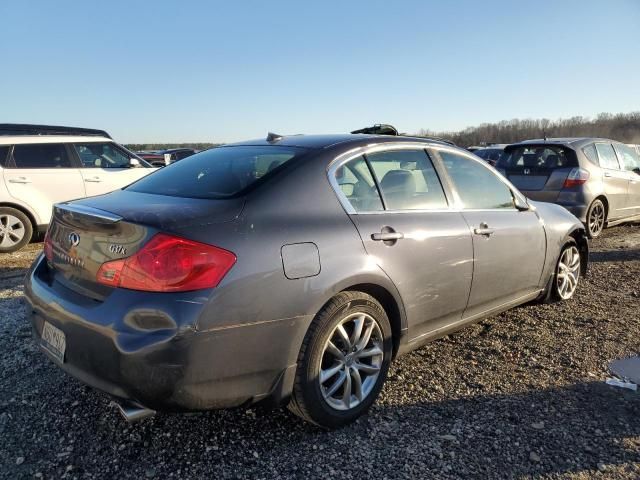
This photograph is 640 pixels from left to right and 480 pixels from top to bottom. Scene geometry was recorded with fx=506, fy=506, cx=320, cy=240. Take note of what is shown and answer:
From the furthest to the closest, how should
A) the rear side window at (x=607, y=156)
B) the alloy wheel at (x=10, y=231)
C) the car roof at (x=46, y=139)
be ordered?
the rear side window at (x=607, y=156), the car roof at (x=46, y=139), the alloy wheel at (x=10, y=231)

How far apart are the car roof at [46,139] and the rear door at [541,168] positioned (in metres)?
7.01

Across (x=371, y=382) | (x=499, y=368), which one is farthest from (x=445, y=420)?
(x=499, y=368)

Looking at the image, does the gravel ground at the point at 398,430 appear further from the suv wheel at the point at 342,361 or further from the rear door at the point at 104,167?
the rear door at the point at 104,167

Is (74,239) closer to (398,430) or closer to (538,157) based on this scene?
(398,430)

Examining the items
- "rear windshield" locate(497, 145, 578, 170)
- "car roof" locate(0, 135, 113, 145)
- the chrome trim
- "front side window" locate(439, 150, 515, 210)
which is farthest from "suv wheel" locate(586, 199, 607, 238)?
"car roof" locate(0, 135, 113, 145)

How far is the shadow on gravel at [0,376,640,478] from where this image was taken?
7.95 ft

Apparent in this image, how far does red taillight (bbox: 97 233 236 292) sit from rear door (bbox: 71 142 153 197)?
674 cm

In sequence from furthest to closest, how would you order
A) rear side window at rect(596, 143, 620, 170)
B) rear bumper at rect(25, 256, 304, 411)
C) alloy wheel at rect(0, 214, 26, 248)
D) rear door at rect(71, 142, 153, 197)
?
1. rear side window at rect(596, 143, 620, 170)
2. rear door at rect(71, 142, 153, 197)
3. alloy wheel at rect(0, 214, 26, 248)
4. rear bumper at rect(25, 256, 304, 411)

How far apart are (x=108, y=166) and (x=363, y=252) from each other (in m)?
7.20

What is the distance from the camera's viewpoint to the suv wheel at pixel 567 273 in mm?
4738

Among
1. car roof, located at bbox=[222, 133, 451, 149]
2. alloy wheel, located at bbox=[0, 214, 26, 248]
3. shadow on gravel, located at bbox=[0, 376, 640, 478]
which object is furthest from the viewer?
alloy wheel, located at bbox=[0, 214, 26, 248]

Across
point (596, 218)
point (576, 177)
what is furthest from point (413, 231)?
point (596, 218)

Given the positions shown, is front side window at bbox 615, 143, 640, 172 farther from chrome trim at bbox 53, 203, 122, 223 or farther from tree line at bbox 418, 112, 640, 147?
→ tree line at bbox 418, 112, 640, 147

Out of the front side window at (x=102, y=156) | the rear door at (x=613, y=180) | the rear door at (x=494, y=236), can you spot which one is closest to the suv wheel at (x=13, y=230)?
the front side window at (x=102, y=156)
